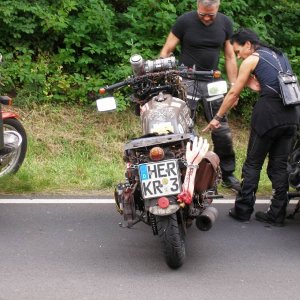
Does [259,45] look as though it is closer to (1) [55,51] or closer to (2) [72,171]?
(2) [72,171]

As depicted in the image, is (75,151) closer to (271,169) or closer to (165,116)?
(271,169)

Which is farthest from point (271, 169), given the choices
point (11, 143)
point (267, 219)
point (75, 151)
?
point (75, 151)

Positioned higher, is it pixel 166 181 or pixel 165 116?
pixel 165 116

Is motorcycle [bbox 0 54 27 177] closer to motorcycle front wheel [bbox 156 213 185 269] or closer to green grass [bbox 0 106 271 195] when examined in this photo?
green grass [bbox 0 106 271 195]

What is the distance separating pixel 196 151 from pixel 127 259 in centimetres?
99

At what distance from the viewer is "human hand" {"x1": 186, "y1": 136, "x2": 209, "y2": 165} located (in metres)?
4.96

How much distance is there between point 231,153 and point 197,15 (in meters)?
1.49

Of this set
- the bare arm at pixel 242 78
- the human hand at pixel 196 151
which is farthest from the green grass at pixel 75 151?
the human hand at pixel 196 151

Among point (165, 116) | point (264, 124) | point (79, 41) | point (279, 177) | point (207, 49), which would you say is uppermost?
point (79, 41)

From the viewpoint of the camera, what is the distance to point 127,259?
5.22 meters

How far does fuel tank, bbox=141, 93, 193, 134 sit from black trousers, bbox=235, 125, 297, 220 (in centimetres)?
73

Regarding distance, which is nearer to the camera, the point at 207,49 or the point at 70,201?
the point at 70,201

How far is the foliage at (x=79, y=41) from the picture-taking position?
964 cm

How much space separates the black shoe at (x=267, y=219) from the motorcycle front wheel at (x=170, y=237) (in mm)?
1434
